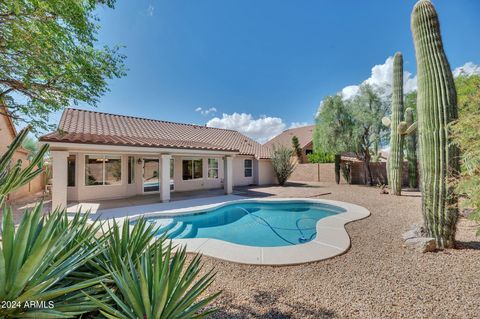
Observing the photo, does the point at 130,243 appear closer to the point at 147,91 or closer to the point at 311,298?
the point at 311,298

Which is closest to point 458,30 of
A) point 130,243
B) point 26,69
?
point 130,243

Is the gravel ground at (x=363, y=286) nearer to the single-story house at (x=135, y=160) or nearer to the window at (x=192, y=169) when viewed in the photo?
the single-story house at (x=135, y=160)

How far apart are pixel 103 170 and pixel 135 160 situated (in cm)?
198

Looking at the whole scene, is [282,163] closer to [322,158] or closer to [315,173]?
[315,173]

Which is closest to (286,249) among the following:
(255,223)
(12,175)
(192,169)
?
(255,223)

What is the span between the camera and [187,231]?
7.83m

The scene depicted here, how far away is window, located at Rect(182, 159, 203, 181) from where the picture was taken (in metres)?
16.0

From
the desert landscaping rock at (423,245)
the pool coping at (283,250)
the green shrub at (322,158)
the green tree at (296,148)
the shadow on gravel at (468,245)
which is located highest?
the green tree at (296,148)

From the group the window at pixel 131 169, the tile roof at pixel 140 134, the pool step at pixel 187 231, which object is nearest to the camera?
the pool step at pixel 187 231

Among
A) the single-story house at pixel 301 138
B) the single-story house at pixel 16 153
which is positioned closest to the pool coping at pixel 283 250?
the single-story house at pixel 16 153

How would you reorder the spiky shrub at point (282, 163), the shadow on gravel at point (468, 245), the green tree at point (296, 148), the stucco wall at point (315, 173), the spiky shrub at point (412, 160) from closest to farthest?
1. the shadow on gravel at point (468, 245)
2. the spiky shrub at point (412, 160)
3. the spiky shrub at point (282, 163)
4. the stucco wall at point (315, 173)
5. the green tree at point (296, 148)

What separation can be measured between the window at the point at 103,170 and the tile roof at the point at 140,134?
1.53 m

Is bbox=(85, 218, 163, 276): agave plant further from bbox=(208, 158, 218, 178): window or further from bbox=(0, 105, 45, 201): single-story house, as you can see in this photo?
bbox=(0, 105, 45, 201): single-story house

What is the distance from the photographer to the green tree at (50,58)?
421 cm
